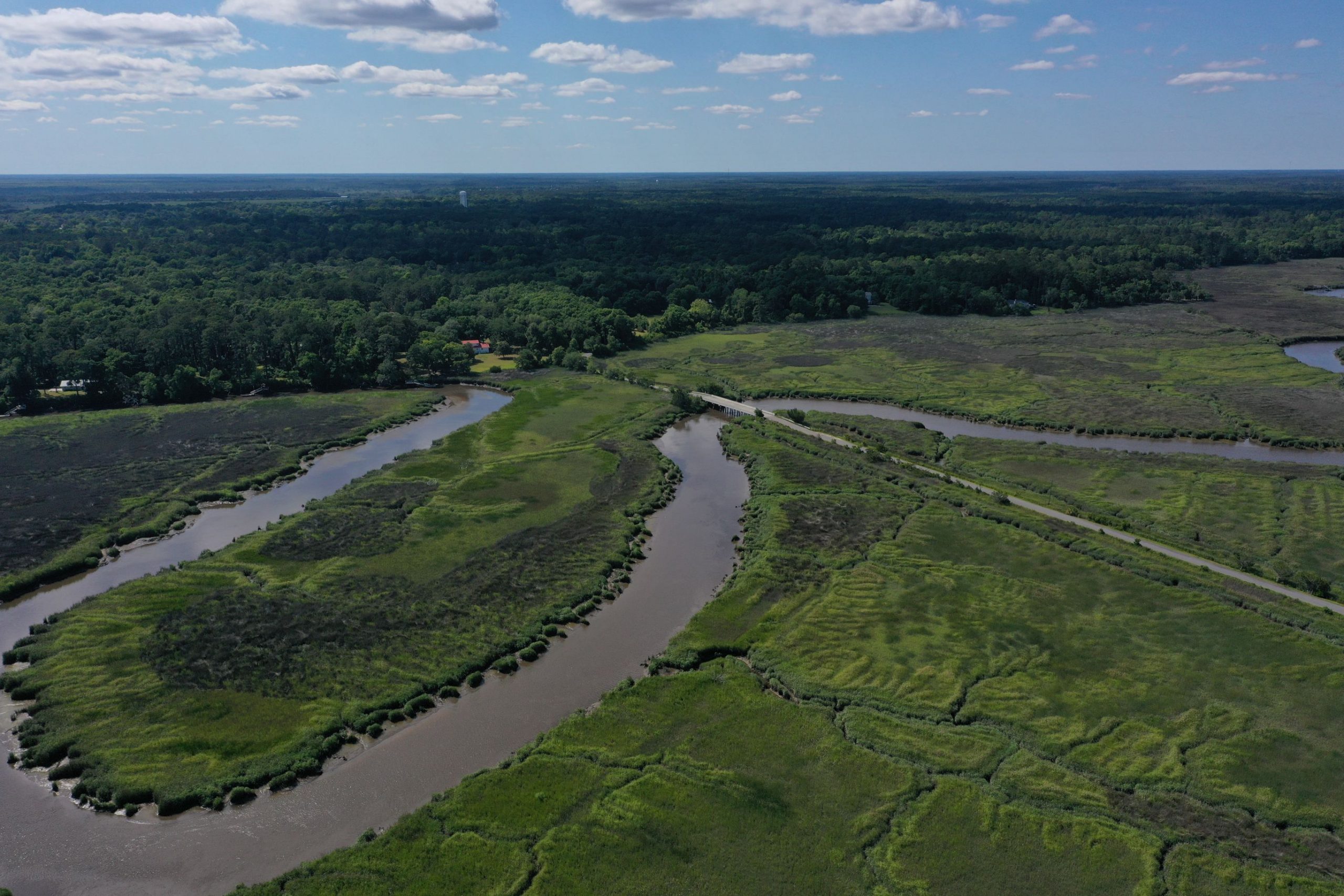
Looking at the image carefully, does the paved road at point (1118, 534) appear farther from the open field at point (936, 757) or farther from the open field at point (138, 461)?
the open field at point (138, 461)

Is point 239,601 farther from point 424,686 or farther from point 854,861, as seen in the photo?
point 854,861

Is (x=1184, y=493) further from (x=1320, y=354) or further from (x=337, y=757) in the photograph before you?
(x=1320, y=354)

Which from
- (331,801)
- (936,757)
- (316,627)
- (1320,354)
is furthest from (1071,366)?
(331,801)

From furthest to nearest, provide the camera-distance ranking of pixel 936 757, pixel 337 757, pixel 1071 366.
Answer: pixel 1071 366
pixel 337 757
pixel 936 757

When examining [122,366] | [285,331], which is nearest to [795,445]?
[285,331]

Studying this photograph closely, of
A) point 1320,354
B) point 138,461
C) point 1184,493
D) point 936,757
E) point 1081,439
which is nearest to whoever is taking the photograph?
point 936,757

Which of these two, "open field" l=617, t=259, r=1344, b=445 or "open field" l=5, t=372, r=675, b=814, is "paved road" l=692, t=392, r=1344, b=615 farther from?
"open field" l=5, t=372, r=675, b=814
